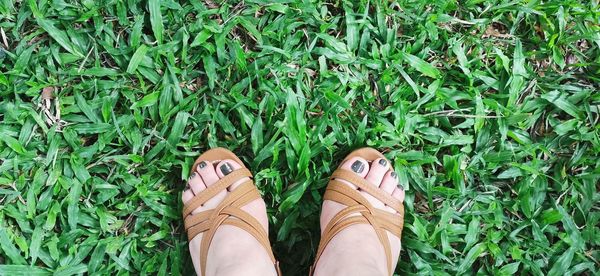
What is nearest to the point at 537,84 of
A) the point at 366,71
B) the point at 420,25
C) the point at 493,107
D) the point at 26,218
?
the point at 493,107

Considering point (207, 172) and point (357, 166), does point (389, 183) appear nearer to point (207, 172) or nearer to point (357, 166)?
point (357, 166)

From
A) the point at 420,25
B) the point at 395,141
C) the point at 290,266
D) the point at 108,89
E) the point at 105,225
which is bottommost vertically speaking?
the point at 290,266

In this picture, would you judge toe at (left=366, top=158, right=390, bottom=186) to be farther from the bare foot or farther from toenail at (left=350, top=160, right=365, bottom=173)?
the bare foot

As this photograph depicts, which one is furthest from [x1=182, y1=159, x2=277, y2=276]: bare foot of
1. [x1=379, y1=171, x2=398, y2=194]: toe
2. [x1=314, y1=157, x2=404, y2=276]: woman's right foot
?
[x1=379, y1=171, x2=398, y2=194]: toe

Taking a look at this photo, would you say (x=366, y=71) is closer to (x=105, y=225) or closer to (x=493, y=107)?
(x=493, y=107)

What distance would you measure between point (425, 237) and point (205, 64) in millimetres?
1104

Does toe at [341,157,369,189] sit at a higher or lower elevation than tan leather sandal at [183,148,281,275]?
higher

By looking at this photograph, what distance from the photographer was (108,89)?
2273 mm

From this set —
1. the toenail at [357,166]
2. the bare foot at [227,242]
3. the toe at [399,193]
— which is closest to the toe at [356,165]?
the toenail at [357,166]

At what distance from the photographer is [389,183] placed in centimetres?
229

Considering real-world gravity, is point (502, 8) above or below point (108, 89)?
above

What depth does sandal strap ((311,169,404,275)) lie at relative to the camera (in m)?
2.21

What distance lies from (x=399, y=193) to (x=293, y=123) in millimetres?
508

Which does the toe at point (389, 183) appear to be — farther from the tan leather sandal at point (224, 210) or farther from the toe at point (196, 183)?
the toe at point (196, 183)
